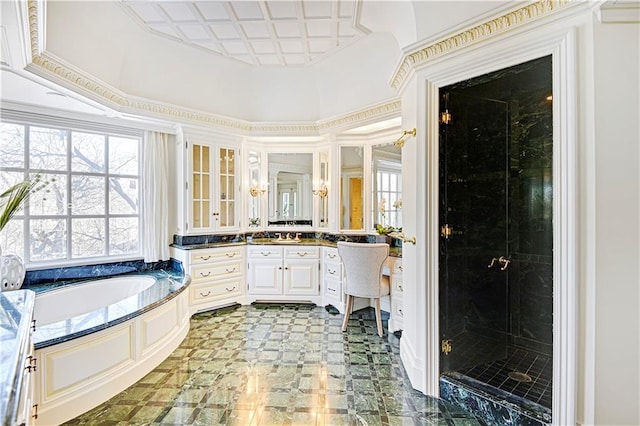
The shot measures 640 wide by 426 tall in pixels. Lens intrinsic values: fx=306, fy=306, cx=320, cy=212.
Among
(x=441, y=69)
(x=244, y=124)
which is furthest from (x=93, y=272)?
(x=441, y=69)

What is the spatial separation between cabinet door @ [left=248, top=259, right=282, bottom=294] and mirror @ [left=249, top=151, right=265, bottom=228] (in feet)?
2.37

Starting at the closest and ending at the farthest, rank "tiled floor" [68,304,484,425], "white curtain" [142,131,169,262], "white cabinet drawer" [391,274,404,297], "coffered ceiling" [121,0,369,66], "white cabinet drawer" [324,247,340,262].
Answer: "tiled floor" [68,304,484,425] → "coffered ceiling" [121,0,369,66] → "white cabinet drawer" [391,274,404,297] → "white curtain" [142,131,169,262] → "white cabinet drawer" [324,247,340,262]

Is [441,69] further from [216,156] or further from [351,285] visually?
[216,156]

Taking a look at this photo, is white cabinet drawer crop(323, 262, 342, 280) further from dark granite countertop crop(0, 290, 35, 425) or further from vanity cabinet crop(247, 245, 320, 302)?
dark granite countertop crop(0, 290, 35, 425)

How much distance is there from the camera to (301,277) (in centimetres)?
437

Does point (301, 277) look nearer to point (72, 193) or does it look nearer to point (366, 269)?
point (366, 269)

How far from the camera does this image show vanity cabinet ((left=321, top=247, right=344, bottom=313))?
412cm

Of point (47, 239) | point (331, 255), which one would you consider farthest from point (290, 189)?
point (47, 239)

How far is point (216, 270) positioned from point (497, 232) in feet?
11.1

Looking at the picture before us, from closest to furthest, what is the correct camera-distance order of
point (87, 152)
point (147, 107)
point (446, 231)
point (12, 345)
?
point (12, 345)
point (446, 231)
point (147, 107)
point (87, 152)

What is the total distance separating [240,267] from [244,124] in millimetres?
2078

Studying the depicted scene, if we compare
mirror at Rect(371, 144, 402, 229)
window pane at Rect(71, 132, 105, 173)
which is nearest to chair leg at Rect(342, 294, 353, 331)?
mirror at Rect(371, 144, 402, 229)

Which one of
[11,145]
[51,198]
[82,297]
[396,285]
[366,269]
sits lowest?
[82,297]
